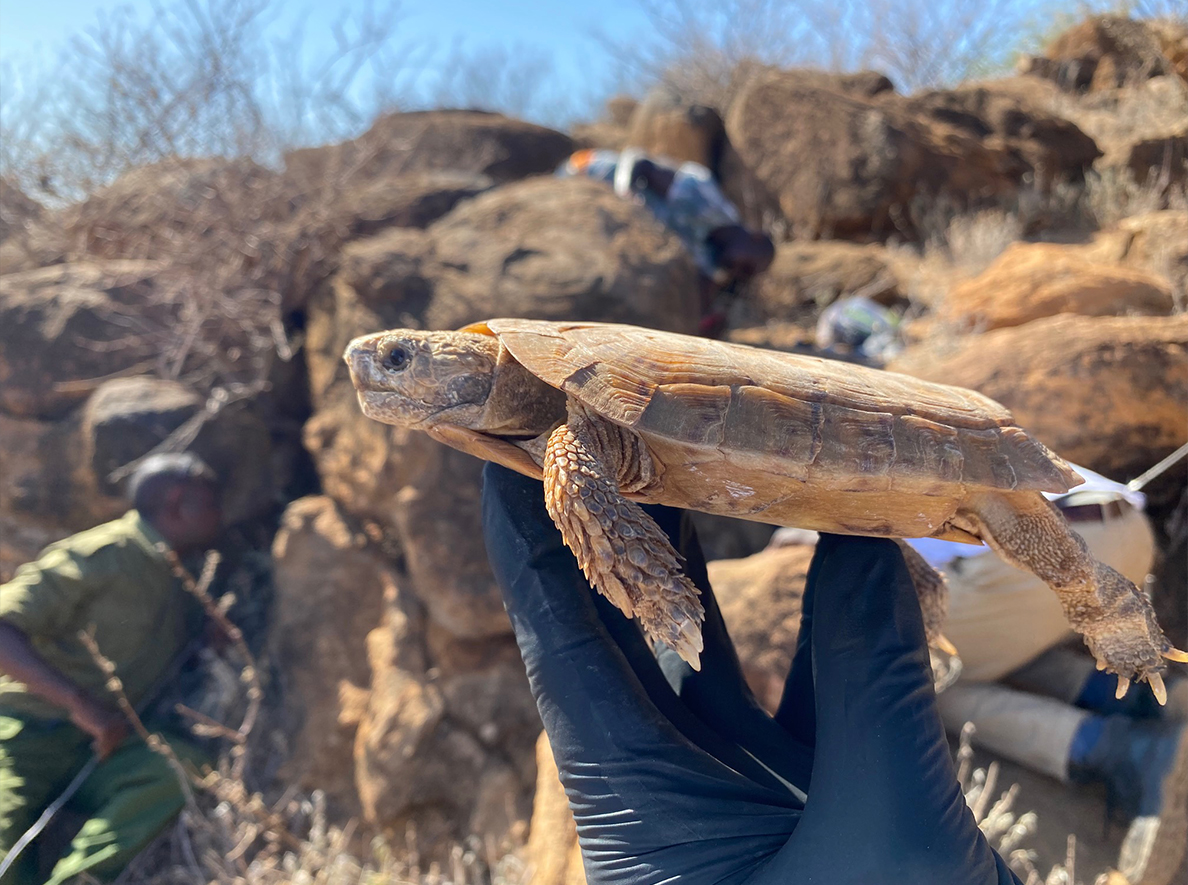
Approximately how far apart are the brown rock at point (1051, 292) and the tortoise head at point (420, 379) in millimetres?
3245

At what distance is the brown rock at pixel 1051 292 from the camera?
3346 mm

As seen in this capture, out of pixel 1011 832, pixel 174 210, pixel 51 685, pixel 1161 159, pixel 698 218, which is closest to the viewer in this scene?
pixel 1011 832

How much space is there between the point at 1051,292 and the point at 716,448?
3.21m

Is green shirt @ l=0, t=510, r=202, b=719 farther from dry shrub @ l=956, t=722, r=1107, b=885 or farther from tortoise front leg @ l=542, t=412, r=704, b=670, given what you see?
dry shrub @ l=956, t=722, r=1107, b=885

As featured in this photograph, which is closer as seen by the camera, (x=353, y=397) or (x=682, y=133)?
(x=353, y=397)

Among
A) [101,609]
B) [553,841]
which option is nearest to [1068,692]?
[553,841]

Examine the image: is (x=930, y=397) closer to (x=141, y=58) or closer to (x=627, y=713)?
(x=627, y=713)

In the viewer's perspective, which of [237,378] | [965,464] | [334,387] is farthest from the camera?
[237,378]

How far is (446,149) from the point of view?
5.65m

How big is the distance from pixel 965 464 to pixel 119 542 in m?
2.95

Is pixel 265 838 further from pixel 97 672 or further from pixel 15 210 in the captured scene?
pixel 15 210

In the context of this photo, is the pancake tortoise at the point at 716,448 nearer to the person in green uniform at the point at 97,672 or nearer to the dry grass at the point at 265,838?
the dry grass at the point at 265,838

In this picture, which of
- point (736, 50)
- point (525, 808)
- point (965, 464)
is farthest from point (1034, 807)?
point (736, 50)

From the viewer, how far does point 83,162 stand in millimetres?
4340
